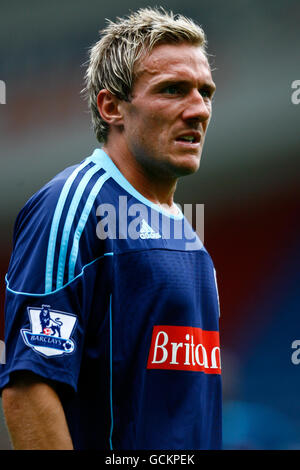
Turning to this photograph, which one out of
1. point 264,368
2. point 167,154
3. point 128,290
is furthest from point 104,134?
point 264,368

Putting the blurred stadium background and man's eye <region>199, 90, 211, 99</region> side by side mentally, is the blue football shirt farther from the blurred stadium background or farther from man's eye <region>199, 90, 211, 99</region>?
the blurred stadium background

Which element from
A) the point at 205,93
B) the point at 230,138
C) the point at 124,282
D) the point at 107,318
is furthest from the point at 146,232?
the point at 230,138

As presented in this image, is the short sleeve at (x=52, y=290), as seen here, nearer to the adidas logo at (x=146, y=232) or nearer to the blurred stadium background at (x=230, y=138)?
the adidas logo at (x=146, y=232)

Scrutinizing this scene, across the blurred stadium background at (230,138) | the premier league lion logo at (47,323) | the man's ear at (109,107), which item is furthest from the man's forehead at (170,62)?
the blurred stadium background at (230,138)

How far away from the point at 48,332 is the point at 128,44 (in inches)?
38.3

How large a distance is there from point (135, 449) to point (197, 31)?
4.28ft

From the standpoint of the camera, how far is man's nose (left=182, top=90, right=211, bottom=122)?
1.97m

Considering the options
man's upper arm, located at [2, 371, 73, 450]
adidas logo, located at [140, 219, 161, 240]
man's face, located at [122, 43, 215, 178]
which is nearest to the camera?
man's upper arm, located at [2, 371, 73, 450]

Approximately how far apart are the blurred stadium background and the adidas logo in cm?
348

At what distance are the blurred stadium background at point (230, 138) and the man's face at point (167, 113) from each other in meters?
3.45

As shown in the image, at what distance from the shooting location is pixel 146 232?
1.87 meters

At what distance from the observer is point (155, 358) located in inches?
69.4

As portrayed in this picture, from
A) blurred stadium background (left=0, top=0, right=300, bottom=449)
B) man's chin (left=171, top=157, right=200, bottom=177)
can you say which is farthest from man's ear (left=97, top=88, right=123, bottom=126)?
blurred stadium background (left=0, top=0, right=300, bottom=449)

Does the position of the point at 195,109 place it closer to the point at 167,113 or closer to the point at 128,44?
the point at 167,113
